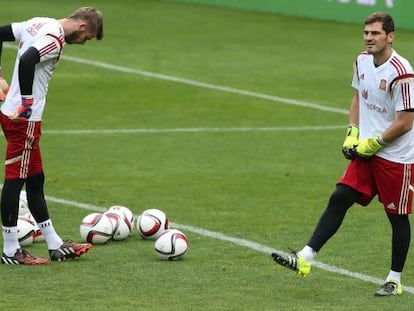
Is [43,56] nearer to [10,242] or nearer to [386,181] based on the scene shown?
[10,242]

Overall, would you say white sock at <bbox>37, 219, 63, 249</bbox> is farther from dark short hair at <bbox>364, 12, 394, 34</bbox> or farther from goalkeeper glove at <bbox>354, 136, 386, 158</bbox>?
dark short hair at <bbox>364, 12, 394, 34</bbox>

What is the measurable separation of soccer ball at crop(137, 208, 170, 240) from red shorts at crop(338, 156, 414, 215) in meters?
2.26

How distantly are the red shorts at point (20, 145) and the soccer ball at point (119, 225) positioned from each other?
1194mm

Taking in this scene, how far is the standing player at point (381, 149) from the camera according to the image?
987 cm

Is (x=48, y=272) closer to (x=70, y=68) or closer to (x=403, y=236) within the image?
(x=403, y=236)

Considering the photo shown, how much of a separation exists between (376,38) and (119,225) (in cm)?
321

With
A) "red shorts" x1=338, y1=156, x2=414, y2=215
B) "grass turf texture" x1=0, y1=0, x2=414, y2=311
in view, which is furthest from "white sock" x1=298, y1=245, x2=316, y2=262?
"red shorts" x1=338, y1=156, x2=414, y2=215

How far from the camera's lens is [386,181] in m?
10.0

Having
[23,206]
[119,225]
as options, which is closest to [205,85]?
[23,206]

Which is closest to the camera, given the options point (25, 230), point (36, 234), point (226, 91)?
point (25, 230)

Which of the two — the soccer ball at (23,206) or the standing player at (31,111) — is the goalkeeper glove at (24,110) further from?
the soccer ball at (23,206)

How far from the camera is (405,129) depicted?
987cm

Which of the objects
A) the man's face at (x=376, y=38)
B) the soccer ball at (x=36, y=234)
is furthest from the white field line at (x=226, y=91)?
the man's face at (x=376, y=38)

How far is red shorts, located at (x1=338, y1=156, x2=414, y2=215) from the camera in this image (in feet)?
32.8
